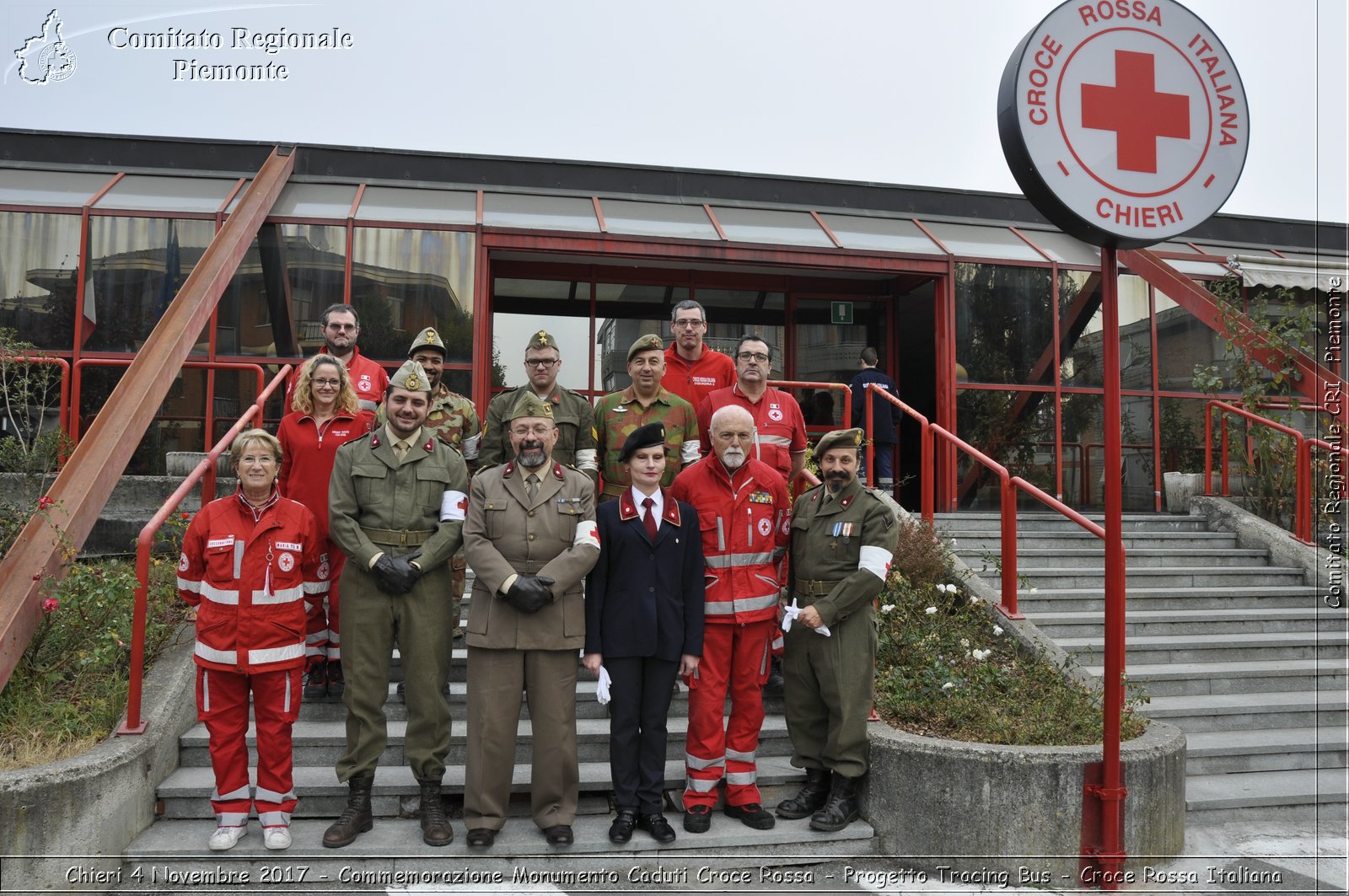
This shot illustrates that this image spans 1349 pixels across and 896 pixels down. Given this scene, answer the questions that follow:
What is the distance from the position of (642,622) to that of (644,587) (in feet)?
0.53

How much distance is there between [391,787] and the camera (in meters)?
4.50

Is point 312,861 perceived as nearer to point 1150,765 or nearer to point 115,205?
point 1150,765

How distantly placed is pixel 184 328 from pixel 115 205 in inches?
168

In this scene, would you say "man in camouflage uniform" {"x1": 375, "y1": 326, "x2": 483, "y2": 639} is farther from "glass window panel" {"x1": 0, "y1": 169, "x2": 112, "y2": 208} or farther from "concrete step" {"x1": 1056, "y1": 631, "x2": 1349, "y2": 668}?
"glass window panel" {"x1": 0, "y1": 169, "x2": 112, "y2": 208}

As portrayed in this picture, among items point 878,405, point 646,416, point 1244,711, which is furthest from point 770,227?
point 1244,711

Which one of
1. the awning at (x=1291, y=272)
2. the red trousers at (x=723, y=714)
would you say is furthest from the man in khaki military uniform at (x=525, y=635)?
the awning at (x=1291, y=272)

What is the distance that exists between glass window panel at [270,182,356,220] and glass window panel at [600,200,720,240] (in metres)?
2.97

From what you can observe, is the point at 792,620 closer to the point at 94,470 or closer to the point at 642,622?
the point at 642,622

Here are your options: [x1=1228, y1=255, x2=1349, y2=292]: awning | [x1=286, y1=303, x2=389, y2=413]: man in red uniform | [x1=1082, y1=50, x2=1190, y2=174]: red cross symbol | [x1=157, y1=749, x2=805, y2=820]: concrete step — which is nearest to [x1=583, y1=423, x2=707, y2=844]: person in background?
[x1=157, y1=749, x2=805, y2=820]: concrete step

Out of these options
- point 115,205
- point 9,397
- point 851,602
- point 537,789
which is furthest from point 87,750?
point 115,205

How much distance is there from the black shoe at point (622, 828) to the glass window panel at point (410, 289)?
652 cm

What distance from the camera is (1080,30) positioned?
3834 mm

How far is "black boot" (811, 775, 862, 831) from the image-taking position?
4.40 m

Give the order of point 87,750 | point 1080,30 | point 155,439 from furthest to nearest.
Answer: point 155,439 < point 87,750 < point 1080,30
